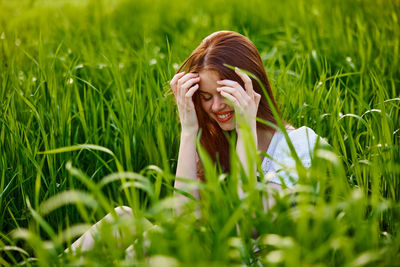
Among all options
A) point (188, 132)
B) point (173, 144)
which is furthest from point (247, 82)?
point (173, 144)

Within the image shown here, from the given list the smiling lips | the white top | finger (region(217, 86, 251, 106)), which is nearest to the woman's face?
the smiling lips

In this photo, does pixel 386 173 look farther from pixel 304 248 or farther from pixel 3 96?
pixel 3 96

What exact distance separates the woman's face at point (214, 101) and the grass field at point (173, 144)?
0.98 ft

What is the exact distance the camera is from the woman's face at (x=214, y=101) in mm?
2045

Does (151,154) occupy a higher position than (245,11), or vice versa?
(245,11)

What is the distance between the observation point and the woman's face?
2.04 m

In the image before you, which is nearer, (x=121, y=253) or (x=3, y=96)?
(x=121, y=253)

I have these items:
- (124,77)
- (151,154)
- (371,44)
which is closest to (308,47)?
(371,44)

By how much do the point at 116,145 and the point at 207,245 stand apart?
45.5 inches

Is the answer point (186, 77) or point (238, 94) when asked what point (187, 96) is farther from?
point (238, 94)

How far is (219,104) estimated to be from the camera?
2039 mm

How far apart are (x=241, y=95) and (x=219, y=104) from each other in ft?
0.52

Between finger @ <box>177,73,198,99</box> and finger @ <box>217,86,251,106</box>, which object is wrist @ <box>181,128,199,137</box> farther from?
finger @ <box>217,86,251,106</box>

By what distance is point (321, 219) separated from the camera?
1223 mm
